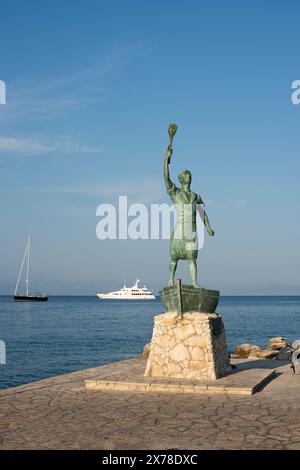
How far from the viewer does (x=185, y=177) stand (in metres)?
13.1

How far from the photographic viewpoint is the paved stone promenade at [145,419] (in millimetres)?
7332

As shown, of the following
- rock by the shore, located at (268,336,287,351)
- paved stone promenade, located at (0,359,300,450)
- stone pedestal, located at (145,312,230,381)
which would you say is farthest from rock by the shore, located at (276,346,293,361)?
paved stone promenade, located at (0,359,300,450)

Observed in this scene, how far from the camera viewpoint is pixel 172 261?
1300 cm

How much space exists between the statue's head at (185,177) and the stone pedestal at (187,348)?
3172 millimetres

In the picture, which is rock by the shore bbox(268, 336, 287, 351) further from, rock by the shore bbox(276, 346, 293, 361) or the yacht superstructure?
the yacht superstructure

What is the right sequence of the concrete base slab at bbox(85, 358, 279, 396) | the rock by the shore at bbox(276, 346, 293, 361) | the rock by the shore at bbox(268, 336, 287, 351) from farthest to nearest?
the rock by the shore at bbox(268, 336, 287, 351) → the rock by the shore at bbox(276, 346, 293, 361) → the concrete base slab at bbox(85, 358, 279, 396)

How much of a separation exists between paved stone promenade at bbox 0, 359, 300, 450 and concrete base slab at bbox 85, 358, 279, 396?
22 cm

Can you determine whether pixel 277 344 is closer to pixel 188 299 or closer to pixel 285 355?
pixel 285 355

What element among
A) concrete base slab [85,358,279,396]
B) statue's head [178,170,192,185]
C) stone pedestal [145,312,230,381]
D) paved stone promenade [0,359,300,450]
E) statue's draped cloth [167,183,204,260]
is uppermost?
statue's head [178,170,192,185]

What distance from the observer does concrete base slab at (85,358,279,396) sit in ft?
35.5

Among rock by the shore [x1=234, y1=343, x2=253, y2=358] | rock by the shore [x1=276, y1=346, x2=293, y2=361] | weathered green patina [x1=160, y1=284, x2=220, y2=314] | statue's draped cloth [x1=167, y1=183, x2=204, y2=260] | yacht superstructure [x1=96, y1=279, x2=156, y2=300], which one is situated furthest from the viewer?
yacht superstructure [x1=96, y1=279, x2=156, y2=300]

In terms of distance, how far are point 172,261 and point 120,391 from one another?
333cm
